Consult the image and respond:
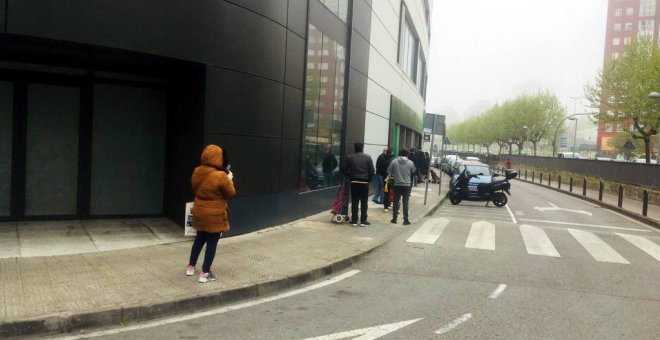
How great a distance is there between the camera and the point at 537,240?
11.4m

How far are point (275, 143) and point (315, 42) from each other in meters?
3.37

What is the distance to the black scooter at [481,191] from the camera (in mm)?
19172

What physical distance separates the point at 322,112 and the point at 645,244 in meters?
8.03

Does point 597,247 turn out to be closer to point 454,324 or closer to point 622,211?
point 454,324

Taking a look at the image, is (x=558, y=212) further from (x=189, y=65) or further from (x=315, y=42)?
(x=189, y=65)

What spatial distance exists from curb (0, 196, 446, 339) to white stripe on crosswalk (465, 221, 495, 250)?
4872mm

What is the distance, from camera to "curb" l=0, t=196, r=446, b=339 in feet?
15.4

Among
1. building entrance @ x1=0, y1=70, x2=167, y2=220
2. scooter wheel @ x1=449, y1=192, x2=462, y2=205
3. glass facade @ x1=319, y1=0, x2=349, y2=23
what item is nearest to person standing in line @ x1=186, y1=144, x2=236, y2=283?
building entrance @ x1=0, y1=70, x2=167, y2=220

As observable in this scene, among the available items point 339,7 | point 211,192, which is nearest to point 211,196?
point 211,192

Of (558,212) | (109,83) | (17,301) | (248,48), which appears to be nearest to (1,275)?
(17,301)

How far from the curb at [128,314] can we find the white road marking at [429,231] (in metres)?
4.51

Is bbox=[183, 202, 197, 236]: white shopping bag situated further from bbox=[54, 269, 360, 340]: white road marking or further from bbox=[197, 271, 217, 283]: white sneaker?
bbox=[54, 269, 360, 340]: white road marking

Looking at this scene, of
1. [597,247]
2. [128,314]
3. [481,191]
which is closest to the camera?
[128,314]

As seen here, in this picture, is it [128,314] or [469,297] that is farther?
[469,297]
